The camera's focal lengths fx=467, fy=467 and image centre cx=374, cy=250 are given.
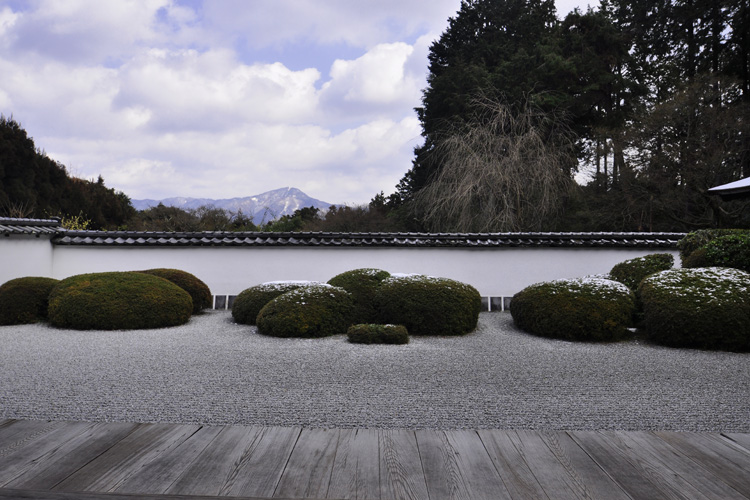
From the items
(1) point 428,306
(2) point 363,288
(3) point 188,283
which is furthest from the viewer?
(3) point 188,283

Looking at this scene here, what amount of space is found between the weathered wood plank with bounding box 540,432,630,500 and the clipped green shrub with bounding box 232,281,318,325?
509 cm

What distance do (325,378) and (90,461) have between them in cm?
205

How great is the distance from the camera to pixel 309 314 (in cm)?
605

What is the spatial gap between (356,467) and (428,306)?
4.32 metres

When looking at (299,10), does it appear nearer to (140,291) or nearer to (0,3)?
(0,3)

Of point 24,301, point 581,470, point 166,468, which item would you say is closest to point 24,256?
point 24,301

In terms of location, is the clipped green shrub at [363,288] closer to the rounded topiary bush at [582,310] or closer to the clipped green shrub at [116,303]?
the rounded topiary bush at [582,310]

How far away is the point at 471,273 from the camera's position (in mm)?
Result: 9203

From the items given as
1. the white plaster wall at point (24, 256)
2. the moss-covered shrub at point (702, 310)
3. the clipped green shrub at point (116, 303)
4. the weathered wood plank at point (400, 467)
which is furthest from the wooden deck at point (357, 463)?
the white plaster wall at point (24, 256)

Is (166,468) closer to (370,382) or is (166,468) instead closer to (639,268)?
(370,382)

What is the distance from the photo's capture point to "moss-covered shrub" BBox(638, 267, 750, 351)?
5.28 meters

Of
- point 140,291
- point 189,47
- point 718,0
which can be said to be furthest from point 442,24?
point 140,291

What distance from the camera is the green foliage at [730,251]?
6402mm

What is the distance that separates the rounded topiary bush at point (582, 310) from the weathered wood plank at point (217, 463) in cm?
465
